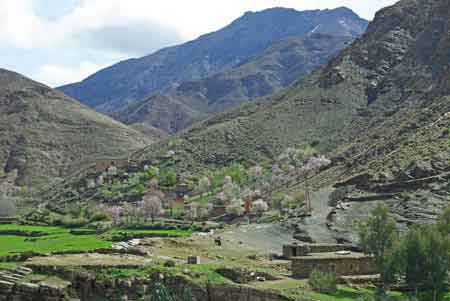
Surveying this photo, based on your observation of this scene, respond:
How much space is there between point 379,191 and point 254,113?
3394 inches

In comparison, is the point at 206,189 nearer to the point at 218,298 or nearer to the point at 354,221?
the point at 354,221

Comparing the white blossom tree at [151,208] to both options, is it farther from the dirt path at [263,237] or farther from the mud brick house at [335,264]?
the mud brick house at [335,264]

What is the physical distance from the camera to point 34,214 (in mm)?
111375

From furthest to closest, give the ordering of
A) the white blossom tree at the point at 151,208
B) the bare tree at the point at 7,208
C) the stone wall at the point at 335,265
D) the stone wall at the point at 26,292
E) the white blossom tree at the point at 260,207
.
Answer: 1. the bare tree at the point at 7,208
2. the white blossom tree at the point at 151,208
3. the white blossom tree at the point at 260,207
4. the stone wall at the point at 335,265
5. the stone wall at the point at 26,292

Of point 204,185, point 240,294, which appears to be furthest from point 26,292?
point 204,185

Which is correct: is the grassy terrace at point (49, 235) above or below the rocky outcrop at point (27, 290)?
above

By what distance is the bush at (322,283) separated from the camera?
40812 millimetres

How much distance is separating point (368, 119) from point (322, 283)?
9879 cm

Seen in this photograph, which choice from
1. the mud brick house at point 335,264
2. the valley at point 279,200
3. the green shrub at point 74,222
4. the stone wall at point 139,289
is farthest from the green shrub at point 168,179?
the stone wall at point 139,289

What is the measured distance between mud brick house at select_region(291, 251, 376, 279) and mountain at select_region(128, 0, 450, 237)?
23.4 meters

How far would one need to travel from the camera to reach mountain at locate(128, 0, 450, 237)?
79.9 meters

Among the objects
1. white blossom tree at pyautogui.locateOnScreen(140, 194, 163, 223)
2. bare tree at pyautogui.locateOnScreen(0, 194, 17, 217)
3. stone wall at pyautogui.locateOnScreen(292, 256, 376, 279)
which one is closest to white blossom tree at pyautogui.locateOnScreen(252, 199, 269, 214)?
white blossom tree at pyautogui.locateOnScreen(140, 194, 163, 223)

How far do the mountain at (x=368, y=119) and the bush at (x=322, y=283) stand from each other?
3027 cm

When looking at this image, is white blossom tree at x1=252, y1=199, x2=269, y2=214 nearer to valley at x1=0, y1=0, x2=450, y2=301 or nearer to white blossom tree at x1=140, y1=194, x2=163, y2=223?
valley at x1=0, y1=0, x2=450, y2=301
